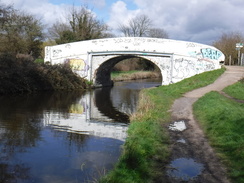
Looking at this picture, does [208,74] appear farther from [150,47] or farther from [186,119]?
[186,119]

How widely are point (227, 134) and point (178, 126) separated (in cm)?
193

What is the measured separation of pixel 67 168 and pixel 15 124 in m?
4.53

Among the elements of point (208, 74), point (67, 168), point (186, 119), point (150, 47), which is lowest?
point (67, 168)

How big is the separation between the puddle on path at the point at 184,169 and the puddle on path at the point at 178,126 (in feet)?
7.50

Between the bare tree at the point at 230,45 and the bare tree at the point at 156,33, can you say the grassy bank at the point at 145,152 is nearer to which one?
the bare tree at the point at 230,45

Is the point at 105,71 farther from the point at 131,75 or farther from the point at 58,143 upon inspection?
the point at 58,143

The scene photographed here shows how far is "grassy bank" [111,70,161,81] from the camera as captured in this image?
3526cm

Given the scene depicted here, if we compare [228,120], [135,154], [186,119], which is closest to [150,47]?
[186,119]

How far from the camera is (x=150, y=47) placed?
22.3 m

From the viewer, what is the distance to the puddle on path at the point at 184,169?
16.3 feet

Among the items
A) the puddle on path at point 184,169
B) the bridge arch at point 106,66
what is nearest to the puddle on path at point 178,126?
the puddle on path at point 184,169

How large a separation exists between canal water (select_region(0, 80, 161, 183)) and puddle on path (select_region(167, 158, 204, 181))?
47.8 inches

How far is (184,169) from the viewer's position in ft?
17.3

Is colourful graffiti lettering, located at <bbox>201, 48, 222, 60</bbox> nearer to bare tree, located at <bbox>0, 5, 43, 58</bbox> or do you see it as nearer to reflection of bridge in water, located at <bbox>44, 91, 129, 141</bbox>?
reflection of bridge in water, located at <bbox>44, 91, 129, 141</bbox>
